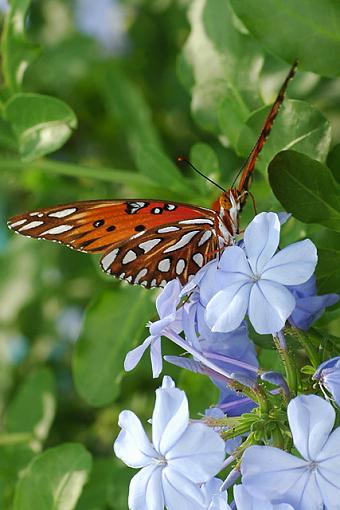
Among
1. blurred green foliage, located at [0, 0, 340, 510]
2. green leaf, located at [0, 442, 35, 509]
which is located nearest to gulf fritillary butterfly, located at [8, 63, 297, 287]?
blurred green foliage, located at [0, 0, 340, 510]

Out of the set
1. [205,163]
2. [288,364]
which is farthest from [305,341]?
[205,163]

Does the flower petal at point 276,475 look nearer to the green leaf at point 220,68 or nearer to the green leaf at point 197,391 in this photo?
the green leaf at point 197,391

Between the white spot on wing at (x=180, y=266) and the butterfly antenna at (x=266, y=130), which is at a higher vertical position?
the butterfly antenna at (x=266, y=130)

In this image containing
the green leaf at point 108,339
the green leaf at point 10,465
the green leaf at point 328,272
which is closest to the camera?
the green leaf at point 328,272

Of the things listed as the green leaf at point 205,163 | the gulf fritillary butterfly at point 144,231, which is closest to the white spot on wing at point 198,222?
the gulf fritillary butterfly at point 144,231

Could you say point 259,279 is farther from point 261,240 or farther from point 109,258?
point 109,258

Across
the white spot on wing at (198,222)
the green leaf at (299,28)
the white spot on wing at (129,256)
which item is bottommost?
the white spot on wing at (129,256)
